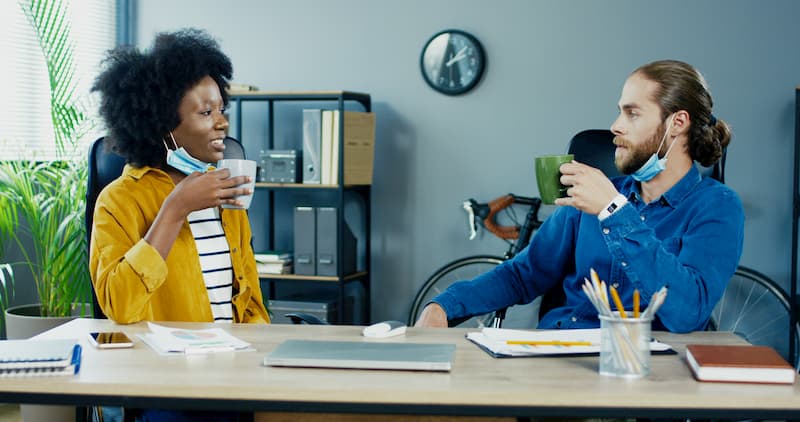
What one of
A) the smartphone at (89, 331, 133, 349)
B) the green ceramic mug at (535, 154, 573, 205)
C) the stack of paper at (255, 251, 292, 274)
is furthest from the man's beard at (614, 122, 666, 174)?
the stack of paper at (255, 251, 292, 274)

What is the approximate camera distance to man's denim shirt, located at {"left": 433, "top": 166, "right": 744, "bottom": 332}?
1.67 m

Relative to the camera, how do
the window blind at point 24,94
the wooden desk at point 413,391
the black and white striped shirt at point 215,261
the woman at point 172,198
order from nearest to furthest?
1. the wooden desk at point 413,391
2. the woman at point 172,198
3. the black and white striped shirt at point 215,261
4. the window blind at point 24,94

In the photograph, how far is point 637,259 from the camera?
1.67m

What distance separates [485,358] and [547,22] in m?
2.84

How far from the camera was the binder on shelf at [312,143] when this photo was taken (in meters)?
4.00

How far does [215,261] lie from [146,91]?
42 centimetres

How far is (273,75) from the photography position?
440cm

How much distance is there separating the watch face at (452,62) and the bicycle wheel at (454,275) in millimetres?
796

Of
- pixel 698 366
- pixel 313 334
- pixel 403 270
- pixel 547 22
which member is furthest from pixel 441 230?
pixel 698 366

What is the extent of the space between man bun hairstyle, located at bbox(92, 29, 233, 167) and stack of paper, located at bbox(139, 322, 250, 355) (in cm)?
50

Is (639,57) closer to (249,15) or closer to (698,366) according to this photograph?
(249,15)

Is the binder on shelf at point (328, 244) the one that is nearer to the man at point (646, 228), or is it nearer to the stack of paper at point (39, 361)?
the man at point (646, 228)

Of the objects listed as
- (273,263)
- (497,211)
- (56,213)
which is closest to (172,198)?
(56,213)

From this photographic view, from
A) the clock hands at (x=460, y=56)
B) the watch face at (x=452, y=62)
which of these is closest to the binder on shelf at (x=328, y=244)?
the watch face at (x=452, y=62)
